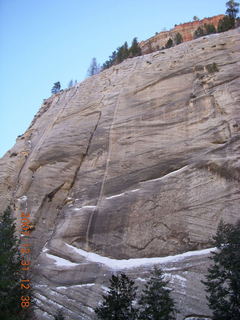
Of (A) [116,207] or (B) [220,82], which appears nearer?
(A) [116,207]

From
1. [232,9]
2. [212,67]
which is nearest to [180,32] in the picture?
[232,9]

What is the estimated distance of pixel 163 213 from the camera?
18.0 meters

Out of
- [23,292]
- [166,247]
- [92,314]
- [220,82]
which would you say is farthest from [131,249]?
[220,82]

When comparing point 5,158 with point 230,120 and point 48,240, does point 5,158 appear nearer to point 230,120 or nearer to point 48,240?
point 48,240

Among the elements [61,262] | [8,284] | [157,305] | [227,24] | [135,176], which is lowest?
[157,305]

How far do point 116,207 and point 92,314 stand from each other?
6125mm

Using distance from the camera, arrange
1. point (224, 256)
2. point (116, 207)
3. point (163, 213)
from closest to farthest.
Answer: point (224, 256) → point (163, 213) → point (116, 207)

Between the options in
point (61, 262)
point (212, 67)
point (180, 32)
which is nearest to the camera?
point (61, 262)

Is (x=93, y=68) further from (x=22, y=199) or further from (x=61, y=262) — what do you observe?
(x=61, y=262)

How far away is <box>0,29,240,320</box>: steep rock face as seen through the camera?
1664cm

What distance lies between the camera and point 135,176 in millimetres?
20500

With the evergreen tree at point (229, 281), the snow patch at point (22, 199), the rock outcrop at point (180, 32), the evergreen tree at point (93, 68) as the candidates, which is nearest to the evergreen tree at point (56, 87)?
the evergreen tree at point (93, 68)

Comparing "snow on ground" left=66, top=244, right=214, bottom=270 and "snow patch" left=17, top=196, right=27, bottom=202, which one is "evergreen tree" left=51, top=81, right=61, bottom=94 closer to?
"snow patch" left=17, top=196, right=27, bottom=202

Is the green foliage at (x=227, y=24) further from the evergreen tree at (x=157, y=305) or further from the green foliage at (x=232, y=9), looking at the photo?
the evergreen tree at (x=157, y=305)
